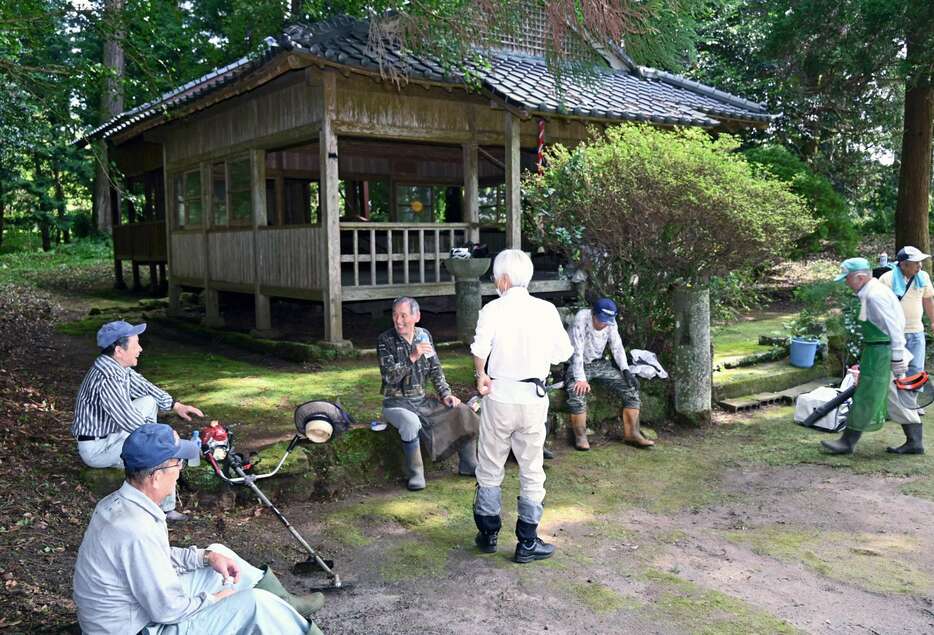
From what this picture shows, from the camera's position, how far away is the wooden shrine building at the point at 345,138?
10.6 m

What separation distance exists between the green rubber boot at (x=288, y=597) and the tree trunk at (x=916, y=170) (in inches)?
575

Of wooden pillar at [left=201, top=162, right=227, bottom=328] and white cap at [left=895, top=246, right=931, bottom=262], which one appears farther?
wooden pillar at [left=201, top=162, right=227, bottom=328]

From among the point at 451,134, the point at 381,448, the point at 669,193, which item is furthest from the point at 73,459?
the point at 451,134

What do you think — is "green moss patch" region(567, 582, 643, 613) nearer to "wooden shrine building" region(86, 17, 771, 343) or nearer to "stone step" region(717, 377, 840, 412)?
"stone step" region(717, 377, 840, 412)

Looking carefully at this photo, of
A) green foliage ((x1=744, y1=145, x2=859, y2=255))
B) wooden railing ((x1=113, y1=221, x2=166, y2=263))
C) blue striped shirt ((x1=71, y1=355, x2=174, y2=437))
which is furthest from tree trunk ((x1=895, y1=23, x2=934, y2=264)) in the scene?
wooden railing ((x1=113, y1=221, x2=166, y2=263))

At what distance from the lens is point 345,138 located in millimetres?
13961

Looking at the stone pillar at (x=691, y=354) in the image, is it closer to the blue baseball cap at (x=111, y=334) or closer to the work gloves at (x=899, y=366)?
the work gloves at (x=899, y=366)

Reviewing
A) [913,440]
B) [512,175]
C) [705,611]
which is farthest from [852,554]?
[512,175]

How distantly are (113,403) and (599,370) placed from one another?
14.8 ft

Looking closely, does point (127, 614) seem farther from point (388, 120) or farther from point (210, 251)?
point (210, 251)

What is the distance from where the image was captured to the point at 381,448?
6297 millimetres

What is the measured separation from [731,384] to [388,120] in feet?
19.7

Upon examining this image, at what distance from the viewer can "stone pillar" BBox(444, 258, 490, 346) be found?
33.5 ft

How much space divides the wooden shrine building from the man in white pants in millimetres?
4430
